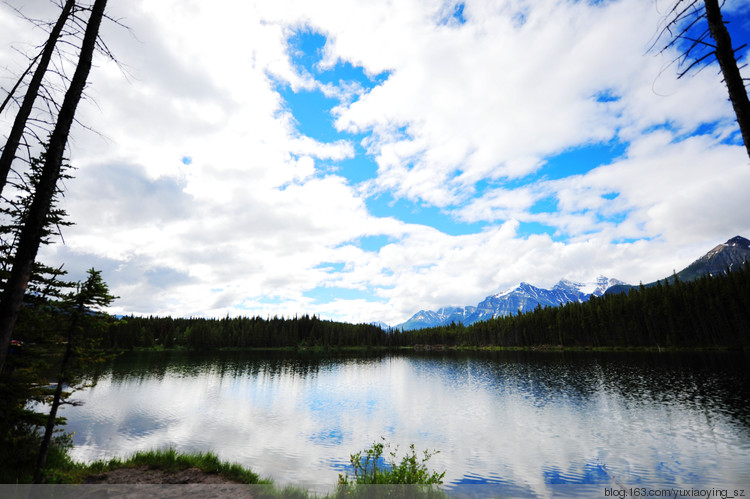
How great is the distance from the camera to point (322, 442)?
24.7 m

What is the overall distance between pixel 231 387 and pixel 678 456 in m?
53.9

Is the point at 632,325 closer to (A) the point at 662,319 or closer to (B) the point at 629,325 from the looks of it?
(B) the point at 629,325

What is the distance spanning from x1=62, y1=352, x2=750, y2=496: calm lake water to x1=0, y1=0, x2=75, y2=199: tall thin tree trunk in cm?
1758

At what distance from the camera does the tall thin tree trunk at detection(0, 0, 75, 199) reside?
8.15 meters

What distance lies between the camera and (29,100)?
876cm

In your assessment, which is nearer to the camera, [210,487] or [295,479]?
[210,487]

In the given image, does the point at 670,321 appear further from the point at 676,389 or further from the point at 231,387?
the point at 231,387

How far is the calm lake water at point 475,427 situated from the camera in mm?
18625

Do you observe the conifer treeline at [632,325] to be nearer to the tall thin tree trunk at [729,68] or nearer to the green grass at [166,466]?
the tall thin tree trunk at [729,68]

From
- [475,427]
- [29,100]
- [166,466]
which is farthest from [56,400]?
Answer: [475,427]

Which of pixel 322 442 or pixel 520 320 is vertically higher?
pixel 520 320

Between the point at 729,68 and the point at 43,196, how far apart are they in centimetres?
1569

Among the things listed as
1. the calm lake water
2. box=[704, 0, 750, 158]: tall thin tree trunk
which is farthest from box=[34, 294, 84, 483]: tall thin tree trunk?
box=[704, 0, 750, 158]: tall thin tree trunk

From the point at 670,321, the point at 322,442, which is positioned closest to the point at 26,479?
the point at 322,442
